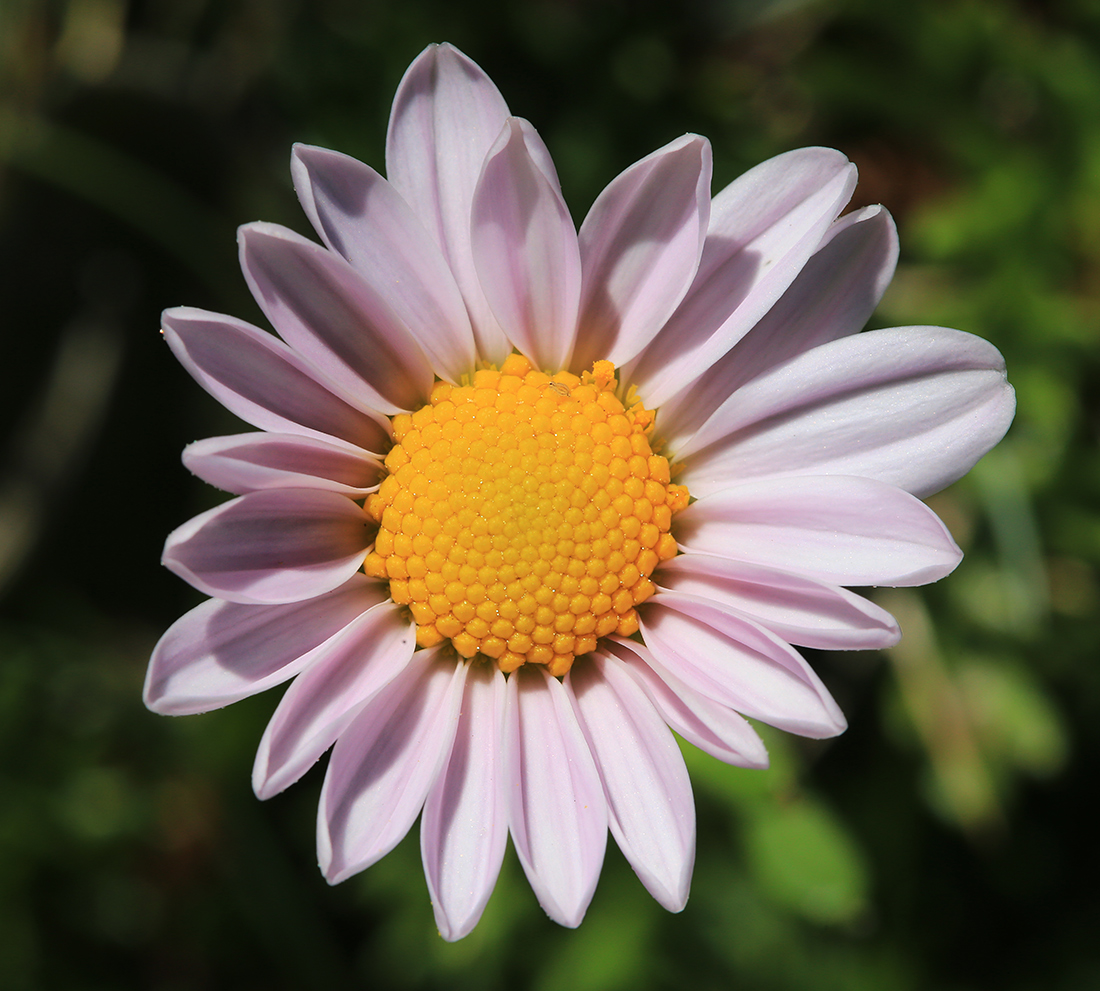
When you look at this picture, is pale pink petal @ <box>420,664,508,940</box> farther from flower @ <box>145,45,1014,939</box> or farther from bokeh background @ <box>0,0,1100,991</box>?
bokeh background @ <box>0,0,1100,991</box>

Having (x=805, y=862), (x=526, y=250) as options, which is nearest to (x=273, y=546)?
(x=526, y=250)

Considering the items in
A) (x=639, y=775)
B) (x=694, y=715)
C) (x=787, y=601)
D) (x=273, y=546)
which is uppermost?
(x=273, y=546)

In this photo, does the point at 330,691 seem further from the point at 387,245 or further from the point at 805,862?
the point at 805,862

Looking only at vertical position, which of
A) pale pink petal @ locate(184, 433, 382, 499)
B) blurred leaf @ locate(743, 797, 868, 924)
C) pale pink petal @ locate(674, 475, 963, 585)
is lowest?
blurred leaf @ locate(743, 797, 868, 924)

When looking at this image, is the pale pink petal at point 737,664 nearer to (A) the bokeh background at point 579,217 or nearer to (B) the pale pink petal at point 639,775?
(B) the pale pink petal at point 639,775

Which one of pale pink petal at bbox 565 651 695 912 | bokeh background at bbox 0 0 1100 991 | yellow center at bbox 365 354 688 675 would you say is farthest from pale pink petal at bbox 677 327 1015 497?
bokeh background at bbox 0 0 1100 991

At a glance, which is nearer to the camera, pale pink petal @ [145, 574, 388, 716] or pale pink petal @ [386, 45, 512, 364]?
pale pink petal @ [145, 574, 388, 716]

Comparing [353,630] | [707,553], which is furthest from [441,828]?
[707,553]
